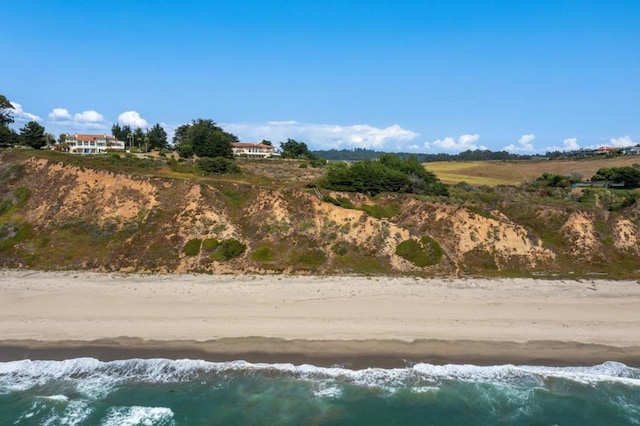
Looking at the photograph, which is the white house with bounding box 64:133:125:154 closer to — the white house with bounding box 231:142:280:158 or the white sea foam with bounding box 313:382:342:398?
the white house with bounding box 231:142:280:158

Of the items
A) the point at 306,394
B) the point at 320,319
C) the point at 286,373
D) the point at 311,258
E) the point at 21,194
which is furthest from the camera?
the point at 21,194

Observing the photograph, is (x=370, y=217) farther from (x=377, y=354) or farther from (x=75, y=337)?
(x=75, y=337)

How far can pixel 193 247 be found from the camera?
3366cm

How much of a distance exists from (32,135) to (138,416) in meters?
75.1

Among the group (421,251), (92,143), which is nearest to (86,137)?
(92,143)

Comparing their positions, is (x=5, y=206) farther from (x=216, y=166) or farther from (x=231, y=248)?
(x=216, y=166)

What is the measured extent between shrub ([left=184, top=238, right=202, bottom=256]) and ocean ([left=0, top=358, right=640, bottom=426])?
44.8 ft

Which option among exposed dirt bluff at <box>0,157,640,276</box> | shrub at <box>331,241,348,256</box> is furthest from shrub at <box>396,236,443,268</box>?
shrub at <box>331,241,348,256</box>

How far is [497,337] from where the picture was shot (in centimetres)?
2223

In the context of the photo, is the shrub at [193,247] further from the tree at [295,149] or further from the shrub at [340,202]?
the tree at [295,149]

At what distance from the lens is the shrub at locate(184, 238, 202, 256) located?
109 ft

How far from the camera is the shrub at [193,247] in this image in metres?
33.2

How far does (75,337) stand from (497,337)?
20959 mm

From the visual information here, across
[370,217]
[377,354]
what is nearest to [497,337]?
[377,354]
